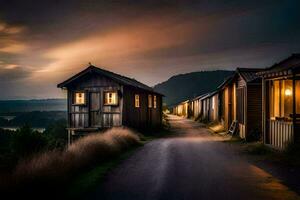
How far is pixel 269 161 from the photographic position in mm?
11953

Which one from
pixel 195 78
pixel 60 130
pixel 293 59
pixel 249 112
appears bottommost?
pixel 60 130

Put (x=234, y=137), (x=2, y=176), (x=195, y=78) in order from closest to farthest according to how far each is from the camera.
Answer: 1. (x=2, y=176)
2. (x=234, y=137)
3. (x=195, y=78)

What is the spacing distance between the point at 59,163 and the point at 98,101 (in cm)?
1584

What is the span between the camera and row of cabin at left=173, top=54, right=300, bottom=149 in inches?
525

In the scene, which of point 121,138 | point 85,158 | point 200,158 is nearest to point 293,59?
point 200,158

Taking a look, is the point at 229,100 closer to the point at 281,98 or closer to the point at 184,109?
the point at 281,98

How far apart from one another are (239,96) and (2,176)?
18.5 m

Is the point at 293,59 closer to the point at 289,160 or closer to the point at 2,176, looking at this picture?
the point at 289,160

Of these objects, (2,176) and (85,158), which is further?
(85,158)

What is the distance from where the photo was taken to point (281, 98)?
16.3m

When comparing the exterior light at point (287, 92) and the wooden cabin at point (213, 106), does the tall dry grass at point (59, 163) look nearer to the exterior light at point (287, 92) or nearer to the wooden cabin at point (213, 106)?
the exterior light at point (287, 92)

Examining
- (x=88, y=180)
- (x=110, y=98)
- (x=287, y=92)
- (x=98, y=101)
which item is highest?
(x=287, y=92)

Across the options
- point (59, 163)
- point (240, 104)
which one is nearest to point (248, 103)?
point (240, 104)

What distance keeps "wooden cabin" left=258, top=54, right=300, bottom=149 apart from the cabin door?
1347 centimetres
